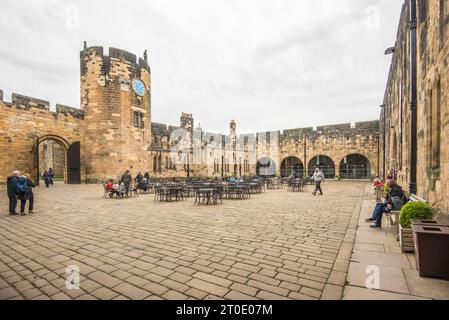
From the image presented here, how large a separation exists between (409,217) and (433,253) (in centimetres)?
114

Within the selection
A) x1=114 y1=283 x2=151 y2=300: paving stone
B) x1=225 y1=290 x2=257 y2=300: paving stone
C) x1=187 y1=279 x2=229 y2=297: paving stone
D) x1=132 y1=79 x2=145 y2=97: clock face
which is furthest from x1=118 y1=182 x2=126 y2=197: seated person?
x1=132 y1=79 x2=145 y2=97: clock face

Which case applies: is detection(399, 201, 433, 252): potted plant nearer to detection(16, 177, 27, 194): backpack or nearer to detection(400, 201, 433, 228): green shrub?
detection(400, 201, 433, 228): green shrub

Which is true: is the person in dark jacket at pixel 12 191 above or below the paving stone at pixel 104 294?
above

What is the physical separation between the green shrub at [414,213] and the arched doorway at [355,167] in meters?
22.2

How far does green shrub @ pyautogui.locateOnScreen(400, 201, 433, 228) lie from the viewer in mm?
3918

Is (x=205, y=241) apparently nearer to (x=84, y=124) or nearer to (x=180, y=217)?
(x=180, y=217)

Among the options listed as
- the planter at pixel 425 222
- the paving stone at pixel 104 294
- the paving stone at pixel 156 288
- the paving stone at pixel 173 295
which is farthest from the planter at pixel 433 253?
the paving stone at pixel 104 294

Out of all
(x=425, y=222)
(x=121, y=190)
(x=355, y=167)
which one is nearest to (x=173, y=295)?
(x=425, y=222)

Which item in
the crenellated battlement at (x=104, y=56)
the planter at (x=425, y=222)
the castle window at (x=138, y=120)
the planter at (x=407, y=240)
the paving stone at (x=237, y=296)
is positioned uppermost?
the crenellated battlement at (x=104, y=56)

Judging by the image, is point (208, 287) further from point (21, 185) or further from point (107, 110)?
point (107, 110)

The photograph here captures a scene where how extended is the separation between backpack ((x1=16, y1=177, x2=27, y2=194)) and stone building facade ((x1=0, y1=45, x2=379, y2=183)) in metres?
10.3

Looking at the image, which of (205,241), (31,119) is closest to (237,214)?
(205,241)

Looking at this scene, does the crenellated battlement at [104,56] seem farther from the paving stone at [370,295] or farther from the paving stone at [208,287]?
the paving stone at [370,295]

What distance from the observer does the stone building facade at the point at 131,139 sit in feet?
51.7
